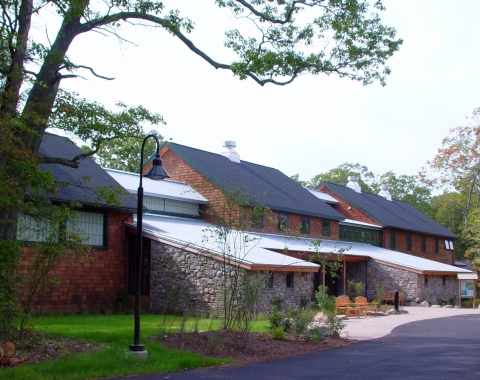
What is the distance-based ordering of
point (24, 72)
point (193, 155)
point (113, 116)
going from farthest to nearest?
point (193, 155) → point (113, 116) → point (24, 72)

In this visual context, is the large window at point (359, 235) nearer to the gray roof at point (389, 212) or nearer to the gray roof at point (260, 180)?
the gray roof at point (389, 212)

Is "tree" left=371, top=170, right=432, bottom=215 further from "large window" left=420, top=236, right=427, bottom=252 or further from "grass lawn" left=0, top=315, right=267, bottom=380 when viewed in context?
"grass lawn" left=0, top=315, right=267, bottom=380

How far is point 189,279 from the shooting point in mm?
22422

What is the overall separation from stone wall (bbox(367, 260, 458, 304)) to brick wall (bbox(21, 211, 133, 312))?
17.8 m

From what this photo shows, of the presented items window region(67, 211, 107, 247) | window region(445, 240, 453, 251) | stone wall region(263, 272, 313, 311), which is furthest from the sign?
window region(67, 211, 107, 247)

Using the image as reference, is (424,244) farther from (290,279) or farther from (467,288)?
(290,279)

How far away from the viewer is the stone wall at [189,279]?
71.7 ft

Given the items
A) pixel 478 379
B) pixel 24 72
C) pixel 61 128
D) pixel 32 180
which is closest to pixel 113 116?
pixel 61 128

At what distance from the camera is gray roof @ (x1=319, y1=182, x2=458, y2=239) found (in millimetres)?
44750

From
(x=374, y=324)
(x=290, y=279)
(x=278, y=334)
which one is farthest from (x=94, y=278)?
(x=374, y=324)

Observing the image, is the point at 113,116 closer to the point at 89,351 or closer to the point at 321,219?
the point at 89,351

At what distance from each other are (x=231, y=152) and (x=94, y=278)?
637 inches

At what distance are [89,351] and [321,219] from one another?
25.9 m

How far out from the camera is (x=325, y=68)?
16609 mm
